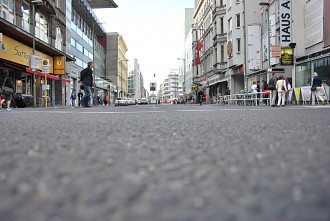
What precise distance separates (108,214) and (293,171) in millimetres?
747

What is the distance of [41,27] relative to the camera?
89.8 feet

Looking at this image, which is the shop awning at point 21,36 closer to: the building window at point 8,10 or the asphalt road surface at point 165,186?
the building window at point 8,10

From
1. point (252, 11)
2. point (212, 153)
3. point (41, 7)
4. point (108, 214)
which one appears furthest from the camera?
point (252, 11)

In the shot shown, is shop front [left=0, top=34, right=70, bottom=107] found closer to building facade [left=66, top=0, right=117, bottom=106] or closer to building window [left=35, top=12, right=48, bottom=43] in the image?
building window [left=35, top=12, right=48, bottom=43]

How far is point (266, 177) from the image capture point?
1068mm

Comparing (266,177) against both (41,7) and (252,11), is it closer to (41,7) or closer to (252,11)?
(41,7)

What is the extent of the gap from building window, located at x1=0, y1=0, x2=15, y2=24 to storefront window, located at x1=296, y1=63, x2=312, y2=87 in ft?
64.2

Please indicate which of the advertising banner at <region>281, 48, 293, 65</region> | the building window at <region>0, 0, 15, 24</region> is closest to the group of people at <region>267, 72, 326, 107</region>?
the advertising banner at <region>281, 48, 293, 65</region>

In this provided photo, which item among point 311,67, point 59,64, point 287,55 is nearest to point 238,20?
point 287,55

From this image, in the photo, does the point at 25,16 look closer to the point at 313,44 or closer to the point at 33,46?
the point at 33,46

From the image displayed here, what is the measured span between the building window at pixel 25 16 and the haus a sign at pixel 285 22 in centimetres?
1866

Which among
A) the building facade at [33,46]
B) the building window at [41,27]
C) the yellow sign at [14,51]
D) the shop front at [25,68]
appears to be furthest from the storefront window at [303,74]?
the building window at [41,27]

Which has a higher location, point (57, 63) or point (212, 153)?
point (57, 63)

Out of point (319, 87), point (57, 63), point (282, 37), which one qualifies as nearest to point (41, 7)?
point (57, 63)
